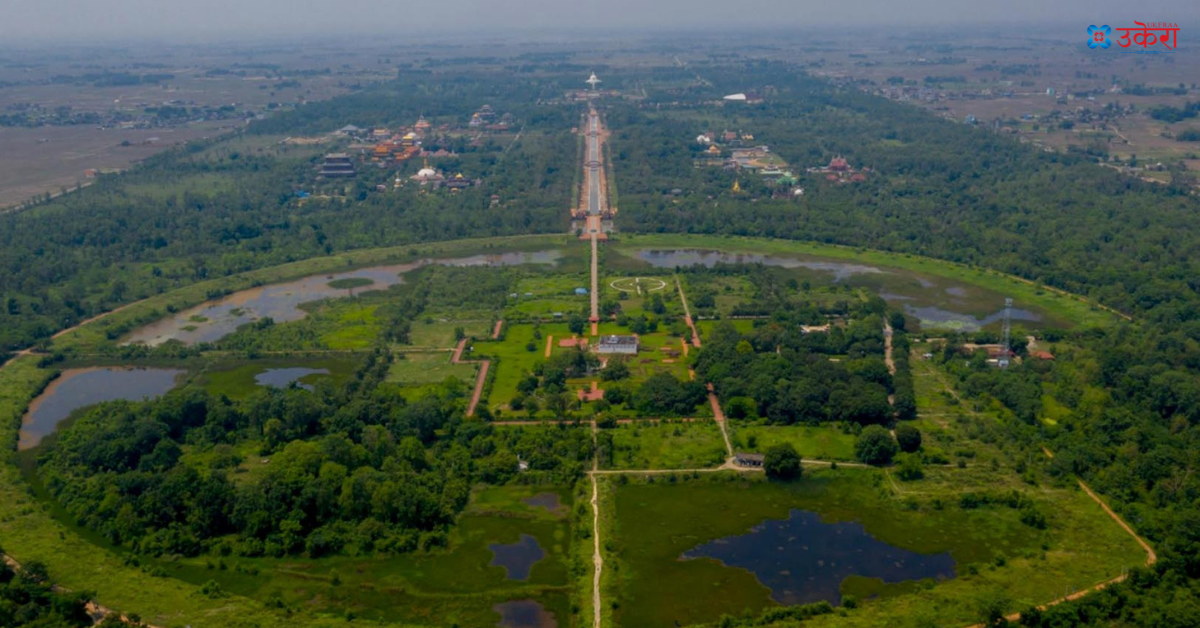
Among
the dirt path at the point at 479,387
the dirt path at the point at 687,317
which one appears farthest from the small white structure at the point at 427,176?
the dirt path at the point at 479,387

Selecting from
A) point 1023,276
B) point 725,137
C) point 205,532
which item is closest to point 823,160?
point 725,137

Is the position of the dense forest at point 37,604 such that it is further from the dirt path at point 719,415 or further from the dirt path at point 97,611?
the dirt path at point 719,415

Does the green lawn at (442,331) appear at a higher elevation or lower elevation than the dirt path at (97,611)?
higher

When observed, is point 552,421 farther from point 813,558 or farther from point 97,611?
point 97,611

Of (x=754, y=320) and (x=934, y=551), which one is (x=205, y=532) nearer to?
(x=934, y=551)

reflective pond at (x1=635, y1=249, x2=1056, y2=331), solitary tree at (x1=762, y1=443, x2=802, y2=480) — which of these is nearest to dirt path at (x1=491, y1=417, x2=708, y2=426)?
solitary tree at (x1=762, y1=443, x2=802, y2=480)

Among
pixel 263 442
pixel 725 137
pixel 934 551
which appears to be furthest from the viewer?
pixel 725 137

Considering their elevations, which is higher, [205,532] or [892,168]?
[892,168]

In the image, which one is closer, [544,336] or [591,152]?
[544,336]
